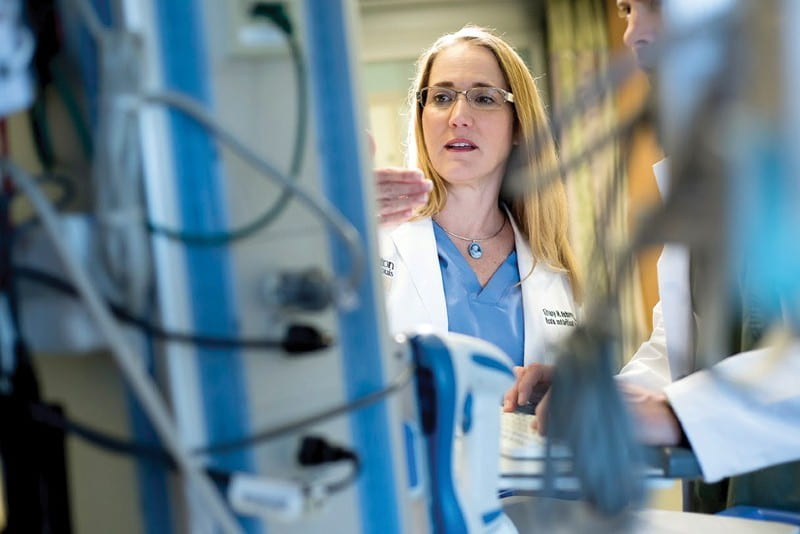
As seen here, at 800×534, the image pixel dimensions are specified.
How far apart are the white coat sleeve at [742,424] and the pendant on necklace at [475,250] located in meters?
1.05

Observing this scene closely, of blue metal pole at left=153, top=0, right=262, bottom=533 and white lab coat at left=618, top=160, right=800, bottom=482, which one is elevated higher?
blue metal pole at left=153, top=0, right=262, bottom=533

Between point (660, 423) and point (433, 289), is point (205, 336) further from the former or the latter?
point (433, 289)

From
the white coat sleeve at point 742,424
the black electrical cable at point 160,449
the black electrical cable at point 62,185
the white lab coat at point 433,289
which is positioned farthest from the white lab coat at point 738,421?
the white lab coat at point 433,289

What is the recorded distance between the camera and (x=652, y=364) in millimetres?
1408

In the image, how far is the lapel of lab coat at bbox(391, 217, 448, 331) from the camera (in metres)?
1.84

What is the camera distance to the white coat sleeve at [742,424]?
2.92 ft

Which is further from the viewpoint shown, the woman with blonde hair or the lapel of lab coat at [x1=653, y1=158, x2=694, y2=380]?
the woman with blonde hair

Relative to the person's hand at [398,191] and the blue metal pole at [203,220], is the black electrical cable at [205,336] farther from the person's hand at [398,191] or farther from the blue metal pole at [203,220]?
the person's hand at [398,191]

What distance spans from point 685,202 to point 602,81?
81 mm

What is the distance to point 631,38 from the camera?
4.50ft

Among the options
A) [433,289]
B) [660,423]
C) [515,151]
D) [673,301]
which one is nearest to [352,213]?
[660,423]

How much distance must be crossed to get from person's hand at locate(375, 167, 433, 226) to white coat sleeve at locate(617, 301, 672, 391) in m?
0.51

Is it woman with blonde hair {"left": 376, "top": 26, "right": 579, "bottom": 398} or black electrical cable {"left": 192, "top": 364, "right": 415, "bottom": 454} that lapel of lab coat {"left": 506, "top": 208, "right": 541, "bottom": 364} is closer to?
woman with blonde hair {"left": 376, "top": 26, "right": 579, "bottom": 398}

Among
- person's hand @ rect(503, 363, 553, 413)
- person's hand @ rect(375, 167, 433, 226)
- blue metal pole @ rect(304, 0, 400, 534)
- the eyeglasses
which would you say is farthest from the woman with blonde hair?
blue metal pole @ rect(304, 0, 400, 534)
